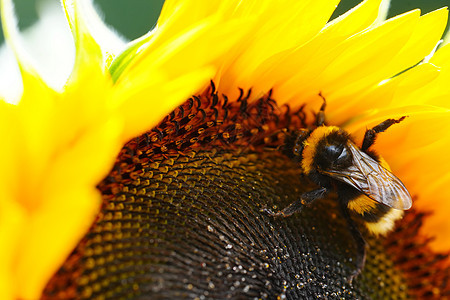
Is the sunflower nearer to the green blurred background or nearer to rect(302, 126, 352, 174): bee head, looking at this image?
rect(302, 126, 352, 174): bee head

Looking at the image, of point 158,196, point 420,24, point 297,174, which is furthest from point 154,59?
point 420,24

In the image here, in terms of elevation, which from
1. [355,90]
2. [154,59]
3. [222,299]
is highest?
[154,59]

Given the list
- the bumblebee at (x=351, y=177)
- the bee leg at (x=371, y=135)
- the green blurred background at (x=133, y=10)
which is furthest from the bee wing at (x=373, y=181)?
the green blurred background at (x=133, y=10)

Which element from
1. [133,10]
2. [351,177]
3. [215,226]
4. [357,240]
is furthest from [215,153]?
[133,10]

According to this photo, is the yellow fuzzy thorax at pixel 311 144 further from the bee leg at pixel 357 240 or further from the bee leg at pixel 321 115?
the bee leg at pixel 357 240

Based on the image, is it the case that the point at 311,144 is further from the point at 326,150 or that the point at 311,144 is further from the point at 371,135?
the point at 371,135

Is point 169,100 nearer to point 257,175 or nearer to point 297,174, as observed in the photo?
point 257,175
